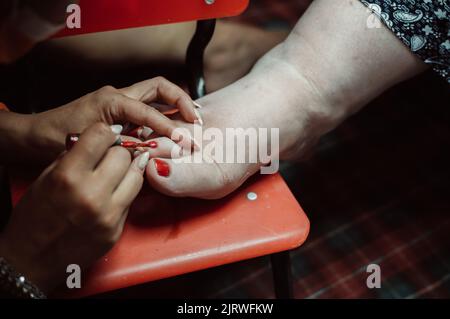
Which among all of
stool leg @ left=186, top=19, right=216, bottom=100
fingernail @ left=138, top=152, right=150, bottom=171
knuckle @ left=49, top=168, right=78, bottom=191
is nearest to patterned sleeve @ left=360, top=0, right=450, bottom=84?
stool leg @ left=186, top=19, right=216, bottom=100

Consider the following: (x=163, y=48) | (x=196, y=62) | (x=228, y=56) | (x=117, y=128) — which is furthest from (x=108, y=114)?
(x=228, y=56)

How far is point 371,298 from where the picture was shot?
1.17 metres

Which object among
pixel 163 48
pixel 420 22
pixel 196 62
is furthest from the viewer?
pixel 163 48

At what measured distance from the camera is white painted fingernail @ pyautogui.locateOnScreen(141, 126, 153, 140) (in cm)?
77

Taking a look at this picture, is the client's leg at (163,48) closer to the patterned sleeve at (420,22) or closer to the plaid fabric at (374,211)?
the plaid fabric at (374,211)

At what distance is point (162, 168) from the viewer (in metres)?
0.72

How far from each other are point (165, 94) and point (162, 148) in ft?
0.32

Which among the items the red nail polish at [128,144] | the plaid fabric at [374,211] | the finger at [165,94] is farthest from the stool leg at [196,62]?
the plaid fabric at [374,211]

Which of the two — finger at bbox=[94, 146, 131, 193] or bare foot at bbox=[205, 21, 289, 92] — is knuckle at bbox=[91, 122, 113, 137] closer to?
finger at bbox=[94, 146, 131, 193]

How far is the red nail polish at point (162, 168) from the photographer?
71cm

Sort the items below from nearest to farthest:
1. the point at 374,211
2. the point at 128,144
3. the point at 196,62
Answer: the point at 128,144, the point at 196,62, the point at 374,211

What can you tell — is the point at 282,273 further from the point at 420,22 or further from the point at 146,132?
the point at 420,22

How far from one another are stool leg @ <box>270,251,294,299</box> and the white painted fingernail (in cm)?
29
